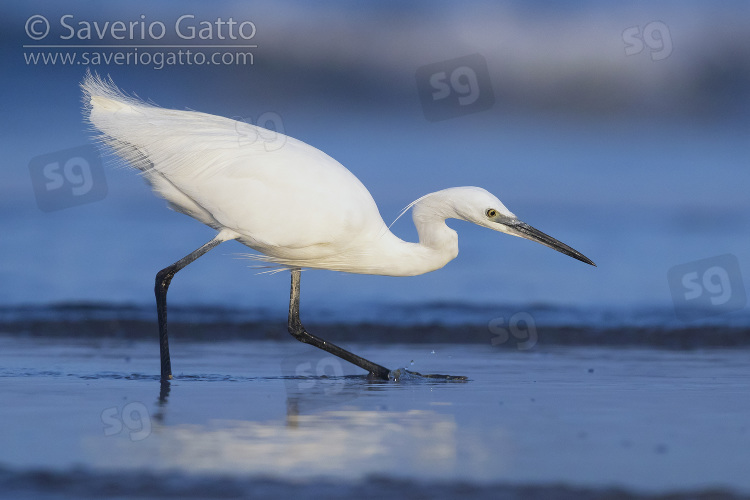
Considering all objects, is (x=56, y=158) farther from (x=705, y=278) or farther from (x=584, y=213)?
(x=705, y=278)

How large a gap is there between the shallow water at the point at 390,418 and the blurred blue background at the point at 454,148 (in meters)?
2.20

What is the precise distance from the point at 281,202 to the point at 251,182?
0.27 m

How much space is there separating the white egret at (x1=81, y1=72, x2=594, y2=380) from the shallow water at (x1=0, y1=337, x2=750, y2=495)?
0.71m

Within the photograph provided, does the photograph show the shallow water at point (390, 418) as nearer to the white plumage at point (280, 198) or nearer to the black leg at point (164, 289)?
the black leg at point (164, 289)

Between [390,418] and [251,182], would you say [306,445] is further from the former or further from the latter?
[251,182]

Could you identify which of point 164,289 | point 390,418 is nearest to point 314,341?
point 164,289

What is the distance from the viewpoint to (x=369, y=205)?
7.22 metres

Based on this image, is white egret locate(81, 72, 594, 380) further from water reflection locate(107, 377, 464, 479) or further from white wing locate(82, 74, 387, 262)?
water reflection locate(107, 377, 464, 479)

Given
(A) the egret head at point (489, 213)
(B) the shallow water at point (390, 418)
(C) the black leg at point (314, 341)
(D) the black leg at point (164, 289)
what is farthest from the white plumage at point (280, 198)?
(B) the shallow water at point (390, 418)

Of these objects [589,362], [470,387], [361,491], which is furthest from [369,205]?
[361,491]

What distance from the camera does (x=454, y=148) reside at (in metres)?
19.9

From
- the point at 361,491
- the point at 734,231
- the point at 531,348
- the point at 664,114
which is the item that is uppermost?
the point at 664,114

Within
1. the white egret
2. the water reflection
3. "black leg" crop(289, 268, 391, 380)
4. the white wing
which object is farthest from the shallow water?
the white wing

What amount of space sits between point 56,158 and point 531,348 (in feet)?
35.5
